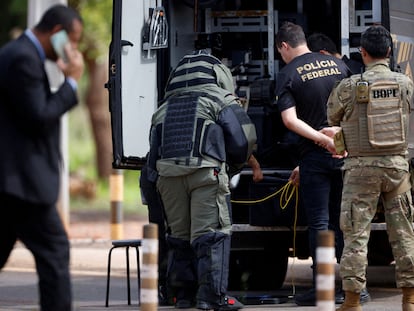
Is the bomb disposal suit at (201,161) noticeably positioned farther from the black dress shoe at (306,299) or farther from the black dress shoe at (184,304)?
the black dress shoe at (306,299)

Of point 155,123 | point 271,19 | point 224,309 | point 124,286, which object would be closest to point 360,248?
point 224,309

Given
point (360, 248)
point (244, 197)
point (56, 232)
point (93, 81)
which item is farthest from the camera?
point (93, 81)

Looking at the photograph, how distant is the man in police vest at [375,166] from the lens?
8617 mm

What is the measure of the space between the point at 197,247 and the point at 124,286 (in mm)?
3543

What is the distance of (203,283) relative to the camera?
8836mm

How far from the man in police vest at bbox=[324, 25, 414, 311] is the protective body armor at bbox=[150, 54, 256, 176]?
771 mm

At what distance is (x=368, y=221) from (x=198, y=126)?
1323 millimetres

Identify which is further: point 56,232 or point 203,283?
point 203,283

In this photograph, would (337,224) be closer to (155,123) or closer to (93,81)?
(155,123)

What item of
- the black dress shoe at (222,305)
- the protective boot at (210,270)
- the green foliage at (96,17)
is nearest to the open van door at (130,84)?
the protective boot at (210,270)

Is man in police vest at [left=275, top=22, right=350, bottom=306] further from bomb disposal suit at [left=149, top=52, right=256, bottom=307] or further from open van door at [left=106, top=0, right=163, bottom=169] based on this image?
open van door at [left=106, top=0, right=163, bottom=169]

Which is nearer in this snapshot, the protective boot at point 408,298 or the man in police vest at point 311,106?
the protective boot at point 408,298

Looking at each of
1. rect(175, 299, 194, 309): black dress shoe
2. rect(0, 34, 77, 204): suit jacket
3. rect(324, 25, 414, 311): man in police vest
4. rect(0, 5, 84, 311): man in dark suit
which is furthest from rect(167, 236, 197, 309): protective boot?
rect(0, 34, 77, 204): suit jacket

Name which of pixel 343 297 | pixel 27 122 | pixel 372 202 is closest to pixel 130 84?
pixel 343 297
